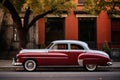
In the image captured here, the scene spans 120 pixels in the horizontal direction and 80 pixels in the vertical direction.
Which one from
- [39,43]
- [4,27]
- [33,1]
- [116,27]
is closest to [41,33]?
[39,43]

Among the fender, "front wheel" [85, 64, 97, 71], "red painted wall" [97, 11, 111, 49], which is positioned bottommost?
"front wheel" [85, 64, 97, 71]

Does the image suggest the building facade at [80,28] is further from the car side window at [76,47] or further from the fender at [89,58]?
the fender at [89,58]

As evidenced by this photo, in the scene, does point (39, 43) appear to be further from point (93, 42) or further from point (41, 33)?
point (93, 42)

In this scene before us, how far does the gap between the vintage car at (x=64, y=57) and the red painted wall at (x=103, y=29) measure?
9.83m

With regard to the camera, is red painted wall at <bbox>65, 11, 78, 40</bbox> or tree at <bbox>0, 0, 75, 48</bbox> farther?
red painted wall at <bbox>65, 11, 78, 40</bbox>

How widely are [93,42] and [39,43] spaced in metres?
4.53

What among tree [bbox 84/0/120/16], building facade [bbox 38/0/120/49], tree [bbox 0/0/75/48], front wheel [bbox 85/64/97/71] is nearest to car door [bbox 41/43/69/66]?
front wheel [bbox 85/64/97/71]

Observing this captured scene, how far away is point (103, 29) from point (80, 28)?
1923mm

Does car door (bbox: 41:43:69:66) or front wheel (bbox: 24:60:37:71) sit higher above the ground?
car door (bbox: 41:43:69:66)

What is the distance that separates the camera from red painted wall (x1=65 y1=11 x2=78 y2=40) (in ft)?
111

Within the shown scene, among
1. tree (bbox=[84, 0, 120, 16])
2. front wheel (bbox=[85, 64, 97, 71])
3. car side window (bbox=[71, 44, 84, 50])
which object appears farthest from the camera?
tree (bbox=[84, 0, 120, 16])

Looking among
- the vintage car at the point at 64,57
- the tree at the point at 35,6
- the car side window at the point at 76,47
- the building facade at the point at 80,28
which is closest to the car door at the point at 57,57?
the vintage car at the point at 64,57

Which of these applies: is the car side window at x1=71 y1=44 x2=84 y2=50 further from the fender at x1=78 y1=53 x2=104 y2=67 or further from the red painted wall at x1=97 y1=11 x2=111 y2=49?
the red painted wall at x1=97 y1=11 x2=111 y2=49

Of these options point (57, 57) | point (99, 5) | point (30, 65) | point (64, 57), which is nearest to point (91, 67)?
point (64, 57)
